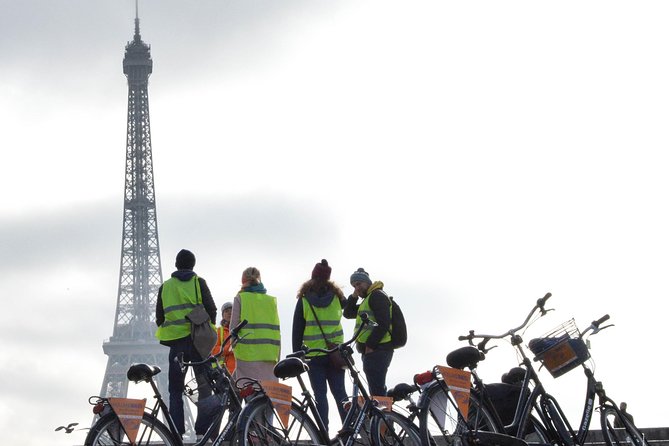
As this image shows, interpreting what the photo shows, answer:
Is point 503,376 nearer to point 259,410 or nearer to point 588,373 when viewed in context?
point 588,373

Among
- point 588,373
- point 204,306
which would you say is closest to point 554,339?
point 588,373

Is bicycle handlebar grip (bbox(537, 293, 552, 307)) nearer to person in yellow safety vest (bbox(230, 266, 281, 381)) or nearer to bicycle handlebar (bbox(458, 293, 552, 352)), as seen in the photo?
bicycle handlebar (bbox(458, 293, 552, 352))

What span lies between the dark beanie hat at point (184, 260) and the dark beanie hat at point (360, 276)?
1.63 metres

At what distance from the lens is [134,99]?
118m

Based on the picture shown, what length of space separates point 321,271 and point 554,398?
3217mm

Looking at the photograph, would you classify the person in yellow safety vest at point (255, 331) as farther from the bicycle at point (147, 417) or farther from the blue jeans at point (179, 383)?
the bicycle at point (147, 417)

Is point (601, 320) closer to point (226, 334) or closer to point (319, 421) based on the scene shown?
point (319, 421)

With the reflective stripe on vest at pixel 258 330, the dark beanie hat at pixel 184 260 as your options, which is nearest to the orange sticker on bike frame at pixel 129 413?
the dark beanie hat at pixel 184 260

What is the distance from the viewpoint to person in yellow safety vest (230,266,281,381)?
11492 mm

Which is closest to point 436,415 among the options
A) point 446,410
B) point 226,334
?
point 446,410

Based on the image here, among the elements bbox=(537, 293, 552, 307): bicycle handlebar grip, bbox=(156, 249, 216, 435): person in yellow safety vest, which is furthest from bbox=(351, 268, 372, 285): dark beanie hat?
bbox=(537, 293, 552, 307): bicycle handlebar grip

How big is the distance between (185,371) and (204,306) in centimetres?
114

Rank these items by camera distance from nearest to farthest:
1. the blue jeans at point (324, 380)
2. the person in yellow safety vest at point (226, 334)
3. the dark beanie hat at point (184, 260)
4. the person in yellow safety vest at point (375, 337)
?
the dark beanie hat at point (184, 260), the blue jeans at point (324, 380), the person in yellow safety vest at point (375, 337), the person in yellow safety vest at point (226, 334)

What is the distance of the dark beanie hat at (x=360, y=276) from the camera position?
1180 centimetres
